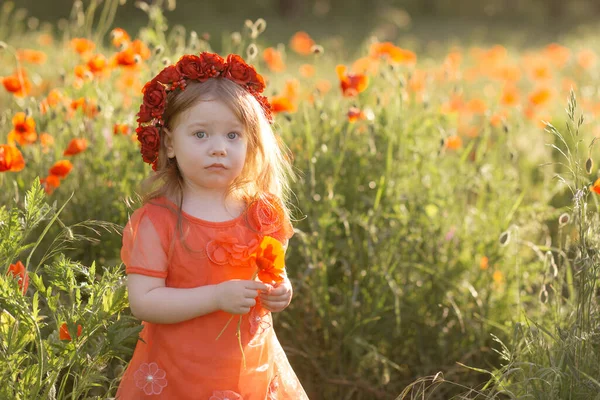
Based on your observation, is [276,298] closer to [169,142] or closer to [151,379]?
[151,379]

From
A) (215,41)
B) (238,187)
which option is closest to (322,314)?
(238,187)

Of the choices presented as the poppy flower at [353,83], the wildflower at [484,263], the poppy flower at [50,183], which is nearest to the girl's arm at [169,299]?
the poppy flower at [50,183]

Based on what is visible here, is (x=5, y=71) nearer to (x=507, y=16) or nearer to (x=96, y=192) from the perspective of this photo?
(x=96, y=192)

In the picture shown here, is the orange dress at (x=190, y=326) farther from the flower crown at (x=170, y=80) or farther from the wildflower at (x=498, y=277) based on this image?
the wildflower at (x=498, y=277)

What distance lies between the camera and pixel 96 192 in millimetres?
2795

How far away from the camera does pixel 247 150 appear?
207 cm

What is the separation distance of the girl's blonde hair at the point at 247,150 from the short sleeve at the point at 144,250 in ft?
0.27

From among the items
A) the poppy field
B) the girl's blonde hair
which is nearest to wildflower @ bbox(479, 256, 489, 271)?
the poppy field

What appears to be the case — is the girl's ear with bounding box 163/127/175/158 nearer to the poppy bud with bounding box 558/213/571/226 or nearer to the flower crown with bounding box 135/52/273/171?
the flower crown with bounding box 135/52/273/171

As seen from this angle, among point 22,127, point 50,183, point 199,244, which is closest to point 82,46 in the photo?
point 22,127

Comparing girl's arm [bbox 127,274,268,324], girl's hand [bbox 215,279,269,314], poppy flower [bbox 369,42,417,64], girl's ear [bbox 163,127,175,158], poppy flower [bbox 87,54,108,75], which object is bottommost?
girl's arm [bbox 127,274,268,324]

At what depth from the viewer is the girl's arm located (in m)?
1.87

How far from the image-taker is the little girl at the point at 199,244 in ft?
6.29

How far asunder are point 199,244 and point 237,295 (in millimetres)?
201
